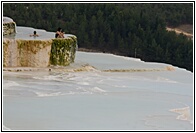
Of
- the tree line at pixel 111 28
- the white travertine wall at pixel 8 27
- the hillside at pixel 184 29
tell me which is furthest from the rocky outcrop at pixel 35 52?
the hillside at pixel 184 29

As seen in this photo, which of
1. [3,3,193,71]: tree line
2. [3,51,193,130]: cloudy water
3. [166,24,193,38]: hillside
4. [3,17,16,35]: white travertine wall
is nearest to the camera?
[3,51,193,130]: cloudy water

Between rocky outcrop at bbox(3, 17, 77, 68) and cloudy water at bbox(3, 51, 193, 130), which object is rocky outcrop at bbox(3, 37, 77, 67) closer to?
rocky outcrop at bbox(3, 17, 77, 68)

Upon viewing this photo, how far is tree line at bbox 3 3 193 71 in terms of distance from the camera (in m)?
26.5

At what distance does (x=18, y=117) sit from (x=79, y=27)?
20162 mm

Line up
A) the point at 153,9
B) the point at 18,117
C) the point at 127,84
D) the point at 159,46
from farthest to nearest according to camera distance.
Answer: the point at 153,9, the point at 159,46, the point at 127,84, the point at 18,117

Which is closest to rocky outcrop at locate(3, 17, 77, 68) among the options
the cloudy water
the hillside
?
the cloudy water

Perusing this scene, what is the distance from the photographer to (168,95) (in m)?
11.1

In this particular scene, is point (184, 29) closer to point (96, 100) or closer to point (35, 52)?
point (35, 52)

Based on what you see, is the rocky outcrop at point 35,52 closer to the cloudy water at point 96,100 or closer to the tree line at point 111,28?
the cloudy water at point 96,100

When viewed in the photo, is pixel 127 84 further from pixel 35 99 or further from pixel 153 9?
pixel 153 9

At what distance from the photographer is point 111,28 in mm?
28953

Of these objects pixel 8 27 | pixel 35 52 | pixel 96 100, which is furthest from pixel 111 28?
pixel 96 100

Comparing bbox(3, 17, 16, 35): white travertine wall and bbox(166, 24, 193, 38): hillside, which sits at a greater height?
bbox(3, 17, 16, 35): white travertine wall

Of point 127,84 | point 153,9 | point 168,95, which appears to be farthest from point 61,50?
point 153,9
